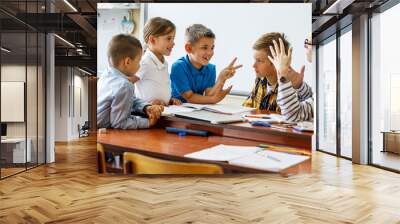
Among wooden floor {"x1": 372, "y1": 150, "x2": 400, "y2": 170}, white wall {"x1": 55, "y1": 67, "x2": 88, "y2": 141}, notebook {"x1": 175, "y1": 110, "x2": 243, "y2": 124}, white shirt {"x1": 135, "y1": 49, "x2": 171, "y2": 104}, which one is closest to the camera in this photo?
notebook {"x1": 175, "y1": 110, "x2": 243, "y2": 124}

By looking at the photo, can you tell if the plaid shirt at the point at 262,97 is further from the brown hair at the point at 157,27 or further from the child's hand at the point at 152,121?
the brown hair at the point at 157,27

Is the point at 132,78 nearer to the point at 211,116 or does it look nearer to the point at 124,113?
the point at 124,113

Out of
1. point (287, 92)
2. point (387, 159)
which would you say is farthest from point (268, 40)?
point (387, 159)

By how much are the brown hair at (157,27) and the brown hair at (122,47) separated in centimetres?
12

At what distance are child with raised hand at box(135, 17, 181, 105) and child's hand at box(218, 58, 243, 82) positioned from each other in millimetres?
538

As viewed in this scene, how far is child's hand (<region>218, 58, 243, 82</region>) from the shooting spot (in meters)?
4.20

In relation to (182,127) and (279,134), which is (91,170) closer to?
(182,127)

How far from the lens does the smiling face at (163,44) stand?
4.16 m

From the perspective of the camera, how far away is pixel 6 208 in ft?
11.8

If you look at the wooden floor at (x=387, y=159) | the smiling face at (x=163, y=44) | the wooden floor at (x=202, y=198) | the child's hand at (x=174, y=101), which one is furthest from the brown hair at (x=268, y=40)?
the wooden floor at (x=387, y=159)

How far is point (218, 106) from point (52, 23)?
3713 mm

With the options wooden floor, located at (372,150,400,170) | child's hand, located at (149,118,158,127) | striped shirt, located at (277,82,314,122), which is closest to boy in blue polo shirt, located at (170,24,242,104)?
child's hand, located at (149,118,158,127)

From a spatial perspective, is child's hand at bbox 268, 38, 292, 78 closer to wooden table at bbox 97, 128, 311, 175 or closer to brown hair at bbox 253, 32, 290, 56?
brown hair at bbox 253, 32, 290, 56

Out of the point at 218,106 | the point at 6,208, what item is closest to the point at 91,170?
the point at 6,208
